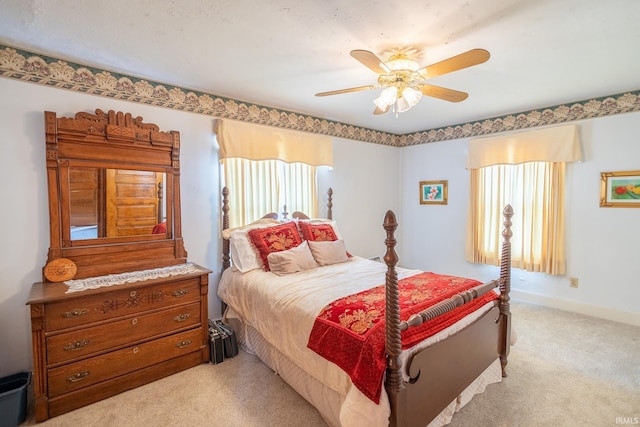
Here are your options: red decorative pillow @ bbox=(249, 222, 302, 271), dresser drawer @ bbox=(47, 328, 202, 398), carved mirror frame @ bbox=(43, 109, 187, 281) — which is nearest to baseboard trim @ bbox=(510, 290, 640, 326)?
red decorative pillow @ bbox=(249, 222, 302, 271)

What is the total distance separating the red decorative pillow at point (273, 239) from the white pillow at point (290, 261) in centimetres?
8

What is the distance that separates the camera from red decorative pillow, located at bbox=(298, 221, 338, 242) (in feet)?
10.8

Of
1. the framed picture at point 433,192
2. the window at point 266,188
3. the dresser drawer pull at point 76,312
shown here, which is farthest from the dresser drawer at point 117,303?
the framed picture at point 433,192

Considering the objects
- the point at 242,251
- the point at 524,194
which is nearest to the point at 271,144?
the point at 242,251

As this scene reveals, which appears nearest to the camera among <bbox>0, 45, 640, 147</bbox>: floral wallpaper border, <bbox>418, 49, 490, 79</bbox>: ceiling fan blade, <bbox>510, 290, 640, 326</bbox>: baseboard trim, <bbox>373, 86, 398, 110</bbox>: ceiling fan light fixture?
<bbox>418, 49, 490, 79</bbox>: ceiling fan blade

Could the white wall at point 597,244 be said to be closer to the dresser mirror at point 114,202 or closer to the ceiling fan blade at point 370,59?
the ceiling fan blade at point 370,59

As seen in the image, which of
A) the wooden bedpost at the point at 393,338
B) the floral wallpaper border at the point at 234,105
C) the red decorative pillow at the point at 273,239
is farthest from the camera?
the red decorative pillow at the point at 273,239

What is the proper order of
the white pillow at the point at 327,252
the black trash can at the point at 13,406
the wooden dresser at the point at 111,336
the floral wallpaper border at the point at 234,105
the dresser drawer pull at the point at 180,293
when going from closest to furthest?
the black trash can at the point at 13,406 → the wooden dresser at the point at 111,336 → the floral wallpaper border at the point at 234,105 → the dresser drawer pull at the point at 180,293 → the white pillow at the point at 327,252

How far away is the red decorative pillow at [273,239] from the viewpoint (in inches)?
116

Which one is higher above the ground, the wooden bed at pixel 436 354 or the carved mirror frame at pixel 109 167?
the carved mirror frame at pixel 109 167

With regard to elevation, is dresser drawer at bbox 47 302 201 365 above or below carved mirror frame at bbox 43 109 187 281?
below

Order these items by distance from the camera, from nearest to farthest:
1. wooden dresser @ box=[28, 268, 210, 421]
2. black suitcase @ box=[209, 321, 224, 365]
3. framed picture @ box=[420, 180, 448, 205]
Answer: wooden dresser @ box=[28, 268, 210, 421] < black suitcase @ box=[209, 321, 224, 365] < framed picture @ box=[420, 180, 448, 205]

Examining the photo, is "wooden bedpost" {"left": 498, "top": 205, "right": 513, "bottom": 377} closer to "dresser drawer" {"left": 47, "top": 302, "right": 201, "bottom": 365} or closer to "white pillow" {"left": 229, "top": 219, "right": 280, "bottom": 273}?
"white pillow" {"left": 229, "top": 219, "right": 280, "bottom": 273}

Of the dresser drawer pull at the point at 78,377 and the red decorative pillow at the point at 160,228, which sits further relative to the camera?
the red decorative pillow at the point at 160,228
